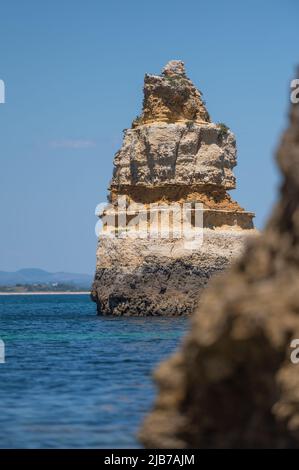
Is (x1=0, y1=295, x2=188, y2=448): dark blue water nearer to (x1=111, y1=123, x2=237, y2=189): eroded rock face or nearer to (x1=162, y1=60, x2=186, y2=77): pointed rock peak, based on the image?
(x1=111, y1=123, x2=237, y2=189): eroded rock face

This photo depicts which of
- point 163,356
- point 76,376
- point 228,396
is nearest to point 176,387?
point 228,396

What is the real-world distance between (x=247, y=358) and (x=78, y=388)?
27.8 ft

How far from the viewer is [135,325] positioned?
33.9 meters

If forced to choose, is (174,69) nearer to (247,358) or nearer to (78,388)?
(78,388)

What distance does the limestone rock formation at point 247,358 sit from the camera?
20.9 ft

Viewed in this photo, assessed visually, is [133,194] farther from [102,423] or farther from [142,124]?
[102,423]

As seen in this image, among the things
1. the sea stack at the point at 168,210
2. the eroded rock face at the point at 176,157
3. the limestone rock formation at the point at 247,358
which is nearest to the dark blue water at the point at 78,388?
the limestone rock formation at the point at 247,358

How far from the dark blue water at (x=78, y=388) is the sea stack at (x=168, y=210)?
11.8 meters

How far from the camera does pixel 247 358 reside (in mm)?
6746

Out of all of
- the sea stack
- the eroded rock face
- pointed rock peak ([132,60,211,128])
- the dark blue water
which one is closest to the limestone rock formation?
the dark blue water

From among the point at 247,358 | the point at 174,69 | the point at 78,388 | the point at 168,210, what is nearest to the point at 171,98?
the point at 174,69

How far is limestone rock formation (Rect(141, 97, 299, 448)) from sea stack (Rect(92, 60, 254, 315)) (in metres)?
33.5

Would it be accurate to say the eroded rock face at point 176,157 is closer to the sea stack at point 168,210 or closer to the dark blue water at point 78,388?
the sea stack at point 168,210
